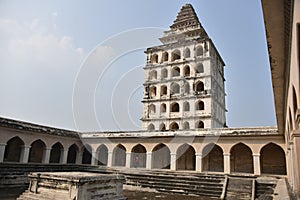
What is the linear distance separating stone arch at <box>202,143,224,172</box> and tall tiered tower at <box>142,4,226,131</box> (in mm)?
4581

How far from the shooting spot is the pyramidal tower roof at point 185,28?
28695 millimetres

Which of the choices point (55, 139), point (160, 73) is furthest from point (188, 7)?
point (55, 139)

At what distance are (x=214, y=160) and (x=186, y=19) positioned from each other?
700 inches

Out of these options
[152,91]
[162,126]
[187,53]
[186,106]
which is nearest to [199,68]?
[187,53]

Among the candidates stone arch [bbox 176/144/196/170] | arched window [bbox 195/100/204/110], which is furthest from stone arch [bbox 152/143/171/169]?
arched window [bbox 195/100/204/110]

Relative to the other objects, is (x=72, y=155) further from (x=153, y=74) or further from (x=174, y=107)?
(x=153, y=74)

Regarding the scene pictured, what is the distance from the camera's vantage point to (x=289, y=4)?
13.9 ft

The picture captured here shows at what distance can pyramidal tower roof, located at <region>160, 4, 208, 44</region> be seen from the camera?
28695 millimetres

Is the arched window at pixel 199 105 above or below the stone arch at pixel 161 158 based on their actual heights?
above

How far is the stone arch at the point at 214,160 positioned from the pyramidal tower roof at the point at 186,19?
1553 centimetres

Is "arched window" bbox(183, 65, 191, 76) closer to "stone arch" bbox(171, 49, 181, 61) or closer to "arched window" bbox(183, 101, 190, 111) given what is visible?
"stone arch" bbox(171, 49, 181, 61)

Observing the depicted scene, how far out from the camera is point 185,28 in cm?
2958

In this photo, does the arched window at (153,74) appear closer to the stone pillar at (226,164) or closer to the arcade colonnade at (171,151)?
the arcade colonnade at (171,151)

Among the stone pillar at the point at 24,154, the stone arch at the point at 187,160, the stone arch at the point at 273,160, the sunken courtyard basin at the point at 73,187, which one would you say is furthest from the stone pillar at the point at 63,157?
the stone arch at the point at 273,160
